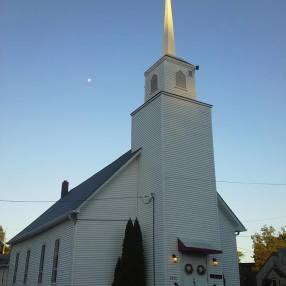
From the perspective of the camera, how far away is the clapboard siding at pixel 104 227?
2003cm

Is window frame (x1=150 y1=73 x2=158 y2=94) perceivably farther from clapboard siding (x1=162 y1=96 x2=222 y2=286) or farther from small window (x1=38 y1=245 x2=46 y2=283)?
small window (x1=38 y1=245 x2=46 y2=283)

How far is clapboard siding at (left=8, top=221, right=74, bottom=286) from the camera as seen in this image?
67.8 feet

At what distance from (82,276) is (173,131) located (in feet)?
28.6

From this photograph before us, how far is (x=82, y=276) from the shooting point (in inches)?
776

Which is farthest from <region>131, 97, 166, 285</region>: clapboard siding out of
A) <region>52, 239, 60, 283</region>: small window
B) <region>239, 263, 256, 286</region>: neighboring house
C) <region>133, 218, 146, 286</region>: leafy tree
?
<region>239, 263, 256, 286</region>: neighboring house

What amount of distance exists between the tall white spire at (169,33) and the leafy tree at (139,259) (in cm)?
1092

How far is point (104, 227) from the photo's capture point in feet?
69.4

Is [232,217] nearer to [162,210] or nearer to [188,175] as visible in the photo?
[188,175]

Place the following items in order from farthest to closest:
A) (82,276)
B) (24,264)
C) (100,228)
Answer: (24,264) < (100,228) < (82,276)

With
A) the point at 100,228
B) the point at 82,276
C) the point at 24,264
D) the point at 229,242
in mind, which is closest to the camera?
the point at 82,276

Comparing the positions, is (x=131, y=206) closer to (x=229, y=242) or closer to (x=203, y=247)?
(x=203, y=247)

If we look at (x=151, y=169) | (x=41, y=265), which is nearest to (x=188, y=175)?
(x=151, y=169)

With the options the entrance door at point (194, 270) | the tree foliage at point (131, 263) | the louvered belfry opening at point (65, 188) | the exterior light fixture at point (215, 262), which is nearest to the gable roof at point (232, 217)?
the exterior light fixture at point (215, 262)

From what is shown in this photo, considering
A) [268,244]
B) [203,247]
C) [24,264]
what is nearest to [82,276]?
[203,247]
